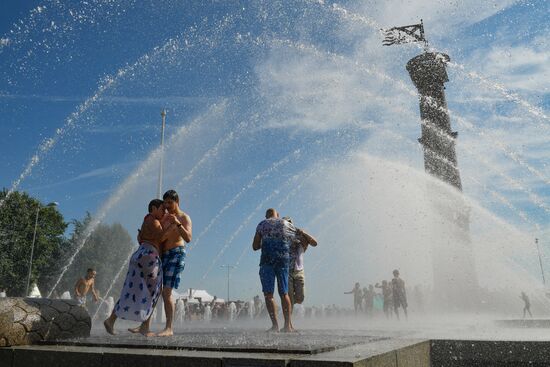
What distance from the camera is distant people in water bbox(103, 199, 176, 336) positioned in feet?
15.4

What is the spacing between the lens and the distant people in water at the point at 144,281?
15.4 ft

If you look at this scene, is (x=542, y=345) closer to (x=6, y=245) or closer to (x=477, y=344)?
(x=477, y=344)

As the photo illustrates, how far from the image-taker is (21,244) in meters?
39.7

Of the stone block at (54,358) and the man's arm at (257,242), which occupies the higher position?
the man's arm at (257,242)

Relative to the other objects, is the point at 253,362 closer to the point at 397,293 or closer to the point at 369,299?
the point at 397,293

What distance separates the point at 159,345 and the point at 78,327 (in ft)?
5.27

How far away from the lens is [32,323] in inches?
154

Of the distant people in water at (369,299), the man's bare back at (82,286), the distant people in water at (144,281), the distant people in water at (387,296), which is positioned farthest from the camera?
the distant people in water at (369,299)

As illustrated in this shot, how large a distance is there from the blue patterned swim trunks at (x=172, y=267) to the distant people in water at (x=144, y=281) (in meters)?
0.15

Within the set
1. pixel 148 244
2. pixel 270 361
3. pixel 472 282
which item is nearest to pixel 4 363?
pixel 148 244

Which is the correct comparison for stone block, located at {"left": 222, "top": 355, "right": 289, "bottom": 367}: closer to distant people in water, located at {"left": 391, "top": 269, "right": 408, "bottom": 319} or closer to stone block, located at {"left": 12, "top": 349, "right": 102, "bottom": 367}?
stone block, located at {"left": 12, "top": 349, "right": 102, "bottom": 367}

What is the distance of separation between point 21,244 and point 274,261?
41017mm

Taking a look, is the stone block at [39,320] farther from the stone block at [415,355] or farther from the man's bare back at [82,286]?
the man's bare back at [82,286]

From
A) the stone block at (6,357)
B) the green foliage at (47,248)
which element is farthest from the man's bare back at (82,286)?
the green foliage at (47,248)
